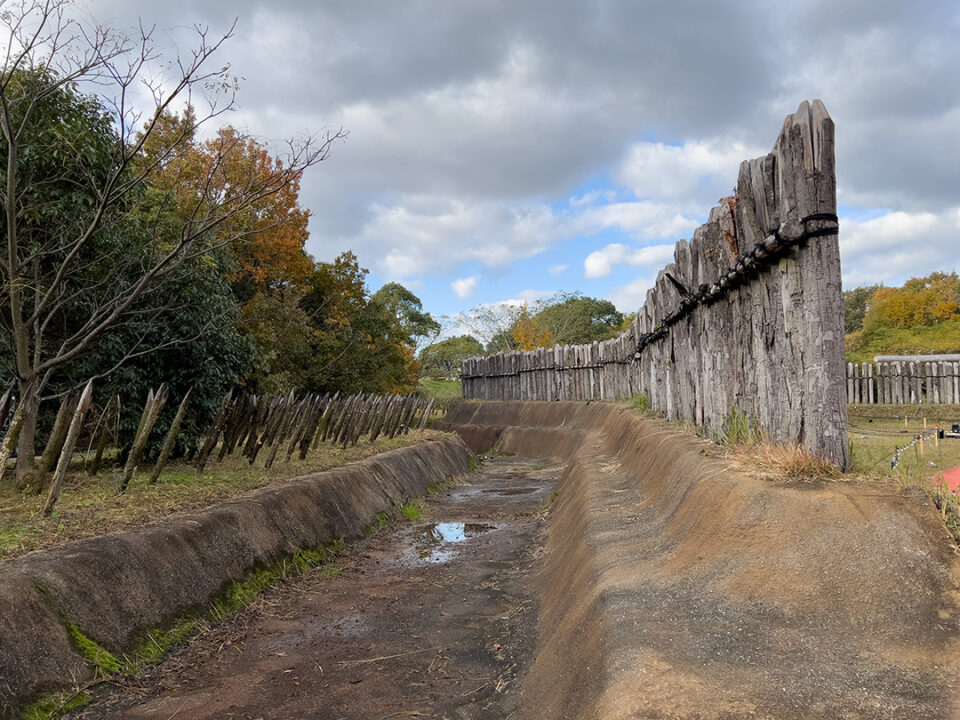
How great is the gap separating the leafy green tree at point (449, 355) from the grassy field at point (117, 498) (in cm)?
5021

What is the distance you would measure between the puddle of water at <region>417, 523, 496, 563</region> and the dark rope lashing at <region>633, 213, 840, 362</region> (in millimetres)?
4217

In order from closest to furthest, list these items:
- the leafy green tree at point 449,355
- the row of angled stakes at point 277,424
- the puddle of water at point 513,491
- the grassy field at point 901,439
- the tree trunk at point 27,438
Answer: the grassy field at point 901,439
the tree trunk at point 27,438
the row of angled stakes at point 277,424
the puddle of water at point 513,491
the leafy green tree at point 449,355

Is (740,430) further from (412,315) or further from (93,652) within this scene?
(412,315)

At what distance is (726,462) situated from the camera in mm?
5270

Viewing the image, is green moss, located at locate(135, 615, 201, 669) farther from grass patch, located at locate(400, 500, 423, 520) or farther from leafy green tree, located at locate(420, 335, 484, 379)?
leafy green tree, located at locate(420, 335, 484, 379)

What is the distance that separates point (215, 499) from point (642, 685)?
18.3 feet

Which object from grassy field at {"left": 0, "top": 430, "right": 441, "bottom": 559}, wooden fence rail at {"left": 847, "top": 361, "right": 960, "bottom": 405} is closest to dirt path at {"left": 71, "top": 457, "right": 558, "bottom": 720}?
grassy field at {"left": 0, "top": 430, "right": 441, "bottom": 559}

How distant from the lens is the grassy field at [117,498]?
219 inches

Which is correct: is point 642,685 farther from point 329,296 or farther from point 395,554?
point 329,296

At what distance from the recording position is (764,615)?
11.1 feet

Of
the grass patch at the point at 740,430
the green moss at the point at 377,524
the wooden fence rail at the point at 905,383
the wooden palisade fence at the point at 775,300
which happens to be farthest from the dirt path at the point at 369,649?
the wooden fence rail at the point at 905,383

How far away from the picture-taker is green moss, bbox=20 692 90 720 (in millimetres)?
3938

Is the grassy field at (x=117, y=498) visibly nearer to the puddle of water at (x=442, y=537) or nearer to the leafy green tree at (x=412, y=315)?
the puddle of water at (x=442, y=537)

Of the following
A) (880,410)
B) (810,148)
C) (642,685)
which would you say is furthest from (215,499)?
(880,410)
